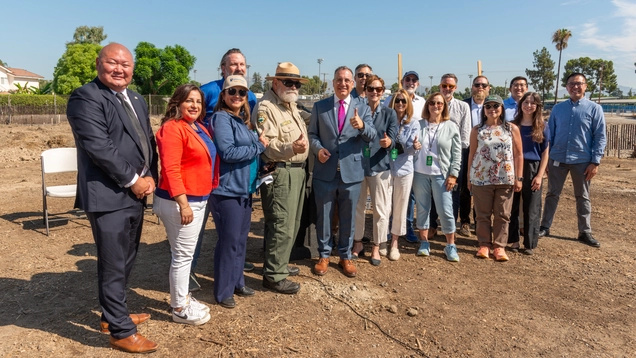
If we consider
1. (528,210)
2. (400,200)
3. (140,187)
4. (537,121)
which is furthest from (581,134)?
(140,187)

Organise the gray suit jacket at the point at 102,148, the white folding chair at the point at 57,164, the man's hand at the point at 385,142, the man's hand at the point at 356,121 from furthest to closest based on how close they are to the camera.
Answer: the white folding chair at the point at 57,164 → the man's hand at the point at 385,142 → the man's hand at the point at 356,121 → the gray suit jacket at the point at 102,148

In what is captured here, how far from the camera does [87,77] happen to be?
44594mm

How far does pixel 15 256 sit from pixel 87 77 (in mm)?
45846

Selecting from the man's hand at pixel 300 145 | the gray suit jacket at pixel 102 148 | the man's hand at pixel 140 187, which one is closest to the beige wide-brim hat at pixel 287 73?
the man's hand at pixel 300 145

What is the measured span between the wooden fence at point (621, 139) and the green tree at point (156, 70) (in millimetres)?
41852

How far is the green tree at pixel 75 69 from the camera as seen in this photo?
43.8 m

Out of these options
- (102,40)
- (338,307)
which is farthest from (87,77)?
(338,307)

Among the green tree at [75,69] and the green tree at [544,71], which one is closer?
the green tree at [75,69]

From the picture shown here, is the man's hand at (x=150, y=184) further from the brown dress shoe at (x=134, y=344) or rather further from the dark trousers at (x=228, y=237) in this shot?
the brown dress shoe at (x=134, y=344)

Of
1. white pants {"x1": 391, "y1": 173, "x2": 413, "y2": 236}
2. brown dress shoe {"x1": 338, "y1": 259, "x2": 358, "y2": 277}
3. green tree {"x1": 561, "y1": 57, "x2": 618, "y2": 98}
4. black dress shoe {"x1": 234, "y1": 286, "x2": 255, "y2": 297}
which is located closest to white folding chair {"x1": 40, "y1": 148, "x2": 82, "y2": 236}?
black dress shoe {"x1": 234, "y1": 286, "x2": 255, "y2": 297}

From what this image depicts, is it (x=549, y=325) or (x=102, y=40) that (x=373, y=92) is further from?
(x=102, y=40)

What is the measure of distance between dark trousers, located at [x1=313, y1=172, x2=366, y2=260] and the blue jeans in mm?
1010

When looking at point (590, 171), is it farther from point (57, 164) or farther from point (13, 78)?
point (13, 78)

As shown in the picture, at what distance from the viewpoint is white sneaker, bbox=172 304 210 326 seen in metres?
3.46
